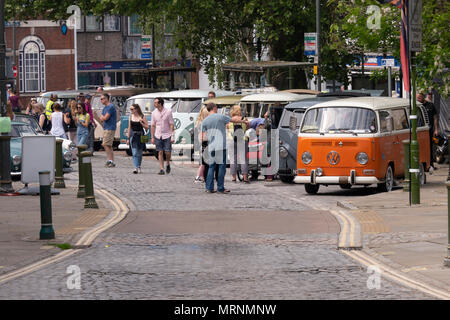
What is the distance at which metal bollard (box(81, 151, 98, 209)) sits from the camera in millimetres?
18312

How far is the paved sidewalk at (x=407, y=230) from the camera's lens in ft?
38.2

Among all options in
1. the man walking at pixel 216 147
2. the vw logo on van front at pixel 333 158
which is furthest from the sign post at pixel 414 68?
the man walking at pixel 216 147

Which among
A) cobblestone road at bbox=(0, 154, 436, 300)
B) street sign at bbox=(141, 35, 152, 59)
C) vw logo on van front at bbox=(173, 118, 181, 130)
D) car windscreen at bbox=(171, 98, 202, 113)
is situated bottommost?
cobblestone road at bbox=(0, 154, 436, 300)

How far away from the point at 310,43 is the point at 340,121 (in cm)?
1846

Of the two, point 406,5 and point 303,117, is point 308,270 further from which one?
point 303,117

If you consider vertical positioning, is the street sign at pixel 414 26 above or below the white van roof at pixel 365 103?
above

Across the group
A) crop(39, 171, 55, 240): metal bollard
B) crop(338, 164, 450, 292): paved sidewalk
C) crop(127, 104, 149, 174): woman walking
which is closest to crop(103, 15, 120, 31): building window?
crop(127, 104, 149, 174): woman walking

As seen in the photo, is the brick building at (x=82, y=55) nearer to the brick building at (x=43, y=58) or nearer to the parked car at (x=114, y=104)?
the brick building at (x=43, y=58)

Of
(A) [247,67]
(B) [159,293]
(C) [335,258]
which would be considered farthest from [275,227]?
(A) [247,67]

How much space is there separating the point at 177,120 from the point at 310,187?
1114 centimetres

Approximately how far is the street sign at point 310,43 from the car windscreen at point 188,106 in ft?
25.4

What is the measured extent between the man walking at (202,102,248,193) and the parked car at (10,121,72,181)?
4415mm

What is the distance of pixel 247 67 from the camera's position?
35969 mm

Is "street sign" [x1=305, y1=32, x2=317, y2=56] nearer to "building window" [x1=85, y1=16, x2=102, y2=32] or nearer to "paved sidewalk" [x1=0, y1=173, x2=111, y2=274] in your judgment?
"paved sidewalk" [x1=0, y1=173, x2=111, y2=274]
